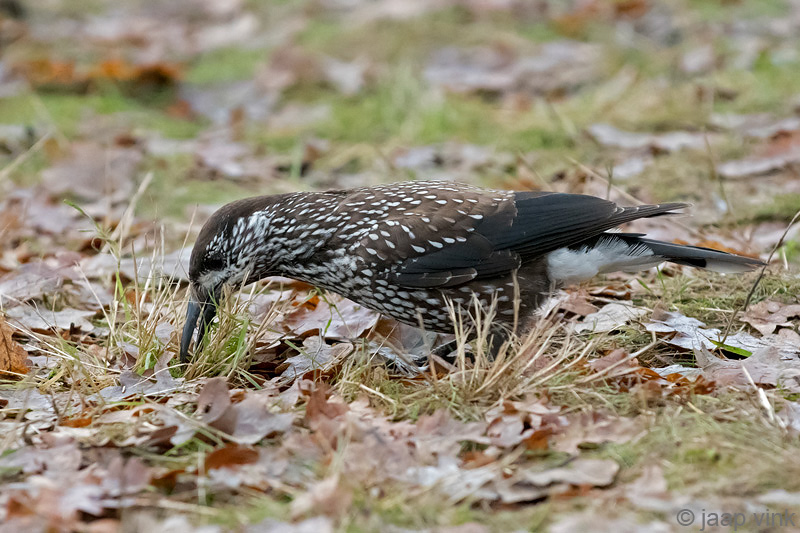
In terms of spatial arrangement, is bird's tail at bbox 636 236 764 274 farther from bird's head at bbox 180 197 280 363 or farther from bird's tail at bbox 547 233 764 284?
bird's head at bbox 180 197 280 363

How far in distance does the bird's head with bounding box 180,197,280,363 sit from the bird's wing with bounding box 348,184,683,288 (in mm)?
542

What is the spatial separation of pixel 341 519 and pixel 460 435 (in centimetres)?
68

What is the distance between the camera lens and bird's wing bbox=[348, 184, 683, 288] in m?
4.30

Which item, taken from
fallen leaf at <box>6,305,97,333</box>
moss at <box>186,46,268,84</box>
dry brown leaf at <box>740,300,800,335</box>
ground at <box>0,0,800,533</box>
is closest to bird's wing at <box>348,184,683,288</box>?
ground at <box>0,0,800,533</box>

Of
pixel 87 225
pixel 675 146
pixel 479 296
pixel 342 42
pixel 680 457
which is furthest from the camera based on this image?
pixel 342 42

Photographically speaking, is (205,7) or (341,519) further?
(205,7)

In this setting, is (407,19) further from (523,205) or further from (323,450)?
(323,450)

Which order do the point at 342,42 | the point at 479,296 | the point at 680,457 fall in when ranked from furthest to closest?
1. the point at 342,42
2. the point at 479,296
3. the point at 680,457

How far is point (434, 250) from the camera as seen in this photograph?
14.2 ft

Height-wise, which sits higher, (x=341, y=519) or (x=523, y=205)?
(x=523, y=205)

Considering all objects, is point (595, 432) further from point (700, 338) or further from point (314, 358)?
point (314, 358)

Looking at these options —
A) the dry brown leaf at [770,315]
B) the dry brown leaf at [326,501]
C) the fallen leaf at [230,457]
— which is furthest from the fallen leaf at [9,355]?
the dry brown leaf at [770,315]

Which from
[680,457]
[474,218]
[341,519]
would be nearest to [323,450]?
[341,519]

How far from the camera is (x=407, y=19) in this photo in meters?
11.1
